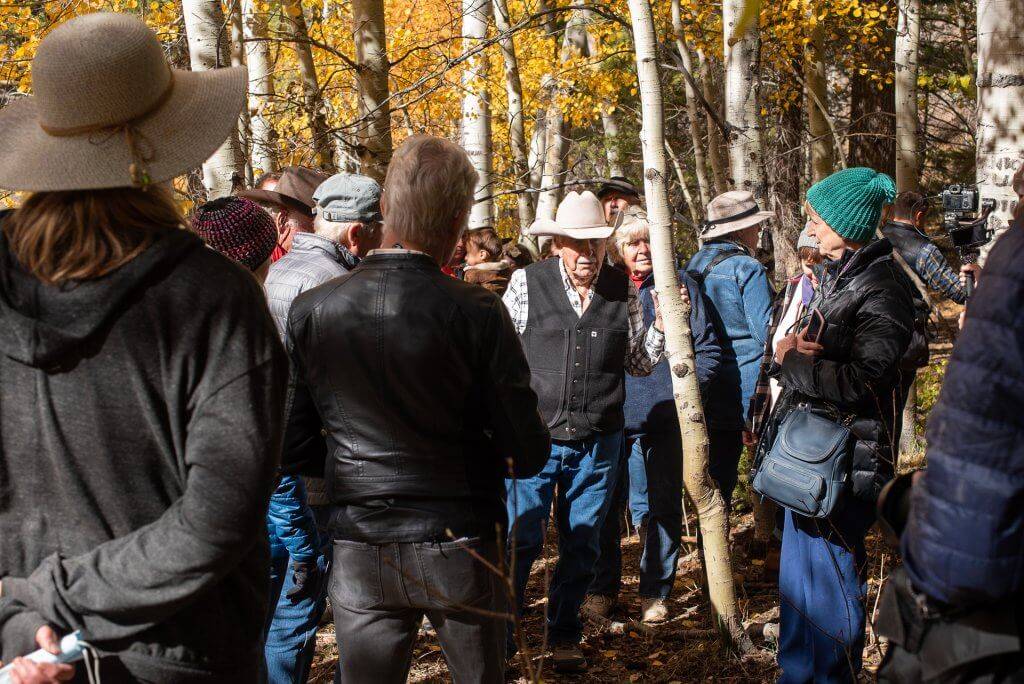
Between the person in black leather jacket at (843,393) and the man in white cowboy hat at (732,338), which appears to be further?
the man in white cowboy hat at (732,338)

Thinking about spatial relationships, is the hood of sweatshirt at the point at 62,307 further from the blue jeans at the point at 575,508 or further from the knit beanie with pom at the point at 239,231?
the blue jeans at the point at 575,508

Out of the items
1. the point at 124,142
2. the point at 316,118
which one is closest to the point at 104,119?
the point at 124,142

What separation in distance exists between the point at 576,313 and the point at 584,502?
2.92 feet

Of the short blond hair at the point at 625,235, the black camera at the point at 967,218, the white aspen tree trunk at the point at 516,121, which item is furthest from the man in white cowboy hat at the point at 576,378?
the white aspen tree trunk at the point at 516,121

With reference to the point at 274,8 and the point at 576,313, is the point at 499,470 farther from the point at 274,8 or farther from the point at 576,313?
the point at 274,8

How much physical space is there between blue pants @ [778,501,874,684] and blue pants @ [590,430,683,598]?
5.13 ft

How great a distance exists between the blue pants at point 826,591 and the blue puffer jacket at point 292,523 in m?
1.80

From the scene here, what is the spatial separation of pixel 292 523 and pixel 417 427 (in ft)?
3.80

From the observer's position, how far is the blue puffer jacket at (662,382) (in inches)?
207

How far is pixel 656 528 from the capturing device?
5199mm

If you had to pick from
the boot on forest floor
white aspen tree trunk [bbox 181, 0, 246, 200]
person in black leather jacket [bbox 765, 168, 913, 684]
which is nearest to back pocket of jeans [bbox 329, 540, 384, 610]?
person in black leather jacket [bbox 765, 168, 913, 684]

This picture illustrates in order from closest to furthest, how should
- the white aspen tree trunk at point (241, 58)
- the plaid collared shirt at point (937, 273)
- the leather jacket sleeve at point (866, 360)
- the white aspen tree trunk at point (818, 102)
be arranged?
the leather jacket sleeve at point (866, 360), the white aspen tree trunk at point (241, 58), the plaid collared shirt at point (937, 273), the white aspen tree trunk at point (818, 102)

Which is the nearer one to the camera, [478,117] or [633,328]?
[633,328]

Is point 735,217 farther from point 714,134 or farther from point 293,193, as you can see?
point 714,134
